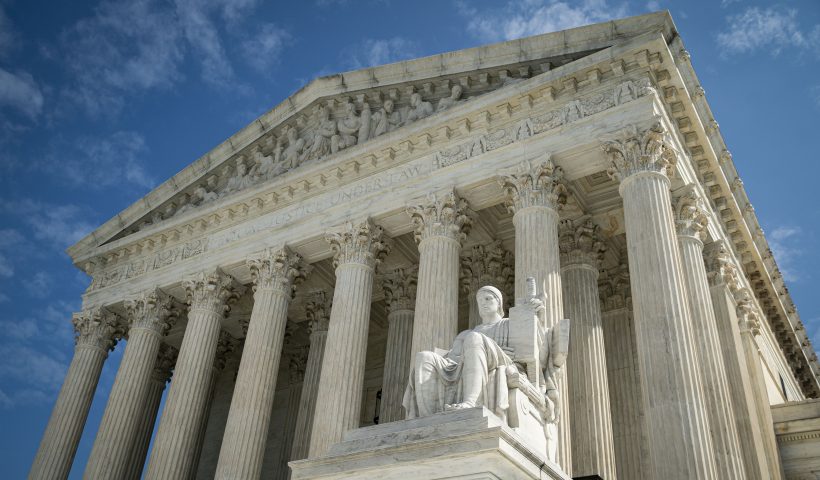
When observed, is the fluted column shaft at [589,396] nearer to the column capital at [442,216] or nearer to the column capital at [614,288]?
the column capital at [614,288]

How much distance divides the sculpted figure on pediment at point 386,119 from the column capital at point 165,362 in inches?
526

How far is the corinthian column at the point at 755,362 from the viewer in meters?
19.7

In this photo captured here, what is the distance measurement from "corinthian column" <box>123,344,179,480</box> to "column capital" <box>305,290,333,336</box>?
6477 millimetres

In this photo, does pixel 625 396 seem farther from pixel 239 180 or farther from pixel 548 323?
Result: pixel 239 180

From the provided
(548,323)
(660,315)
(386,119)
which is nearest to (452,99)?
(386,119)

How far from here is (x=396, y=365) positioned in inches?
869

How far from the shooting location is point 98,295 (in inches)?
1072

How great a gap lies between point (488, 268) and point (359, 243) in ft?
13.5

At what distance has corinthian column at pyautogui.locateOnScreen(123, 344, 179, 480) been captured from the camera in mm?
26688

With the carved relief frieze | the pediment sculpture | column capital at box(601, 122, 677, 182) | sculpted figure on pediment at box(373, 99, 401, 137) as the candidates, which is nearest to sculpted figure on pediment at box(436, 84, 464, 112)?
the carved relief frieze

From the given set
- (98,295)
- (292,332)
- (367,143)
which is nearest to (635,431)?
(367,143)

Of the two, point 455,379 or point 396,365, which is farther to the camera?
point 396,365

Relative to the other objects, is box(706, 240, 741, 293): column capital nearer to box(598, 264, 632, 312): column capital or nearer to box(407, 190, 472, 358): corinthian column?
box(598, 264, 632, 312): column capital

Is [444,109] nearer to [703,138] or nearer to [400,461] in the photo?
[703,138]
